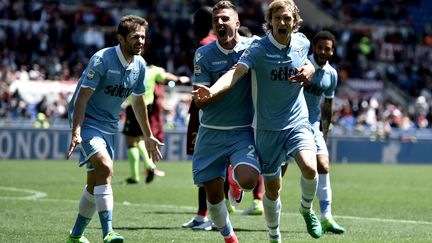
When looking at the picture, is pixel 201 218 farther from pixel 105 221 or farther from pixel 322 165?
pixel 105 221

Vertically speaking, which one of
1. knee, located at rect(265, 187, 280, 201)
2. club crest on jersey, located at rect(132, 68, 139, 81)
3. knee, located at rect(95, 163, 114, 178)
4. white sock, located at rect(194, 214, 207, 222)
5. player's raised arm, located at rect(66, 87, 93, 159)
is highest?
club crest on jersey, located at rect(132, 68, 139, 81)

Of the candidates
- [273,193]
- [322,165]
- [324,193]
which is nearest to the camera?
[273,193]

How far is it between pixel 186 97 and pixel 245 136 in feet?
89.5

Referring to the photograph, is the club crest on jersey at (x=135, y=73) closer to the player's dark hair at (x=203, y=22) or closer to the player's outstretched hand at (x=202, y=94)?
the player's outstretched hand at (x=202, y=94)

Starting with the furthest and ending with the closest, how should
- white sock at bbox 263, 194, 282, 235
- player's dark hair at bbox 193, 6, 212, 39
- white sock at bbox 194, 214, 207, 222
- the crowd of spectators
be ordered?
the crowd of spectators
player's dark hair at bbox 193, 6, 212, 39
white sock at bbox 194, 214, 207, 222
white sock at bbox 263, 194, 282, 235

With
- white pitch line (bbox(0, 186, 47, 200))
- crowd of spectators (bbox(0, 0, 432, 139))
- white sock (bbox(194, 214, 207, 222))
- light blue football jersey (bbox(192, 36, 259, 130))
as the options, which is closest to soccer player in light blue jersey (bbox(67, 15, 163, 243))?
light blue football jersey (bbox(192, 36, 259, 130))

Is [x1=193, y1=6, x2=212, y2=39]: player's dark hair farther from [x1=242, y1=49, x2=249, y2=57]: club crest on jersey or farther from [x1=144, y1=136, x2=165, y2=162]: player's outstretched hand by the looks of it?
[x1=242, y1=49, x2=249, y2=57]: club crest on jersey

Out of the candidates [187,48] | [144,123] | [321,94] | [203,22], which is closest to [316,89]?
[321,94]

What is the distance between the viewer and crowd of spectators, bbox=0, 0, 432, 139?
36281 mm

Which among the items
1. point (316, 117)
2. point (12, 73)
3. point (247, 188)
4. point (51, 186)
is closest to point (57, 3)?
point (12, 73)

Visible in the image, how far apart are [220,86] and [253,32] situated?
34.7 m

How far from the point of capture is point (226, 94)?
31.8 ft

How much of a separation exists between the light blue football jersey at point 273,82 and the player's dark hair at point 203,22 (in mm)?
3247

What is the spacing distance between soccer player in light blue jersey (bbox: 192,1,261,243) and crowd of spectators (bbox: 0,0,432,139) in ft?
69.1
